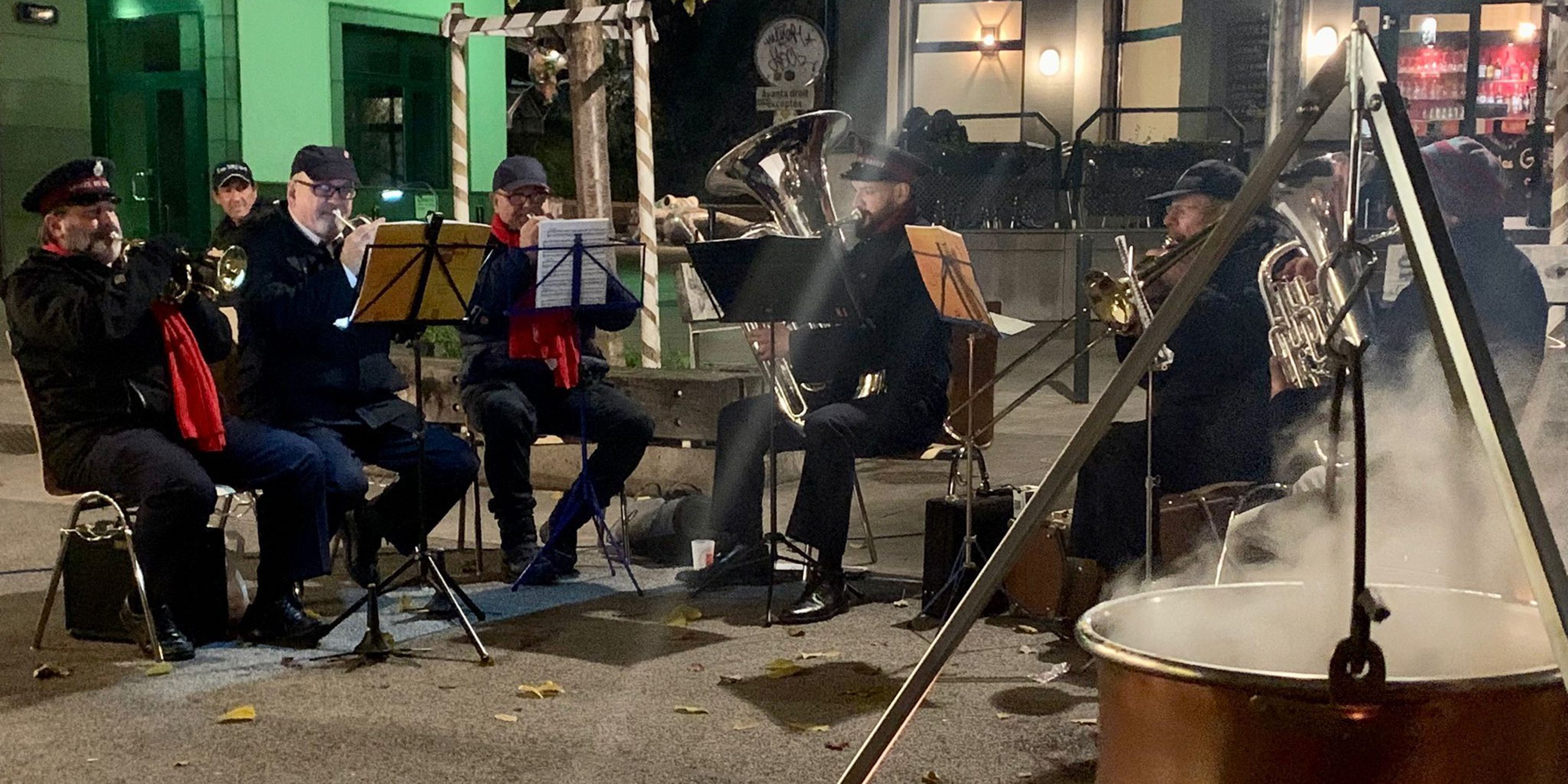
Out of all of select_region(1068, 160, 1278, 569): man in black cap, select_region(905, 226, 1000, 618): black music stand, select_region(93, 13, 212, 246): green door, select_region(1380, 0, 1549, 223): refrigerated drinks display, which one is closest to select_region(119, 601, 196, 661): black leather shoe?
select_region(905, 226, 1000, 618): black music stand

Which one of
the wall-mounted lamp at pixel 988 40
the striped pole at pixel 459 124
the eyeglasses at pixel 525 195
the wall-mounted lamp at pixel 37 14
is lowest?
the eyeglasses at pixel 525 195

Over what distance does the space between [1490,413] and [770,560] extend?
4551 mm

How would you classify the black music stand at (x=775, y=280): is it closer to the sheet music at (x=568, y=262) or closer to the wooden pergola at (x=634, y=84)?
the sheet music at (x=568, y=262)

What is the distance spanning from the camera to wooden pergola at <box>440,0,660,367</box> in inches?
415

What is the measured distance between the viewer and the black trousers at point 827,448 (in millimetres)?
6602

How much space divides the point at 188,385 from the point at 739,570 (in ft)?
7.51

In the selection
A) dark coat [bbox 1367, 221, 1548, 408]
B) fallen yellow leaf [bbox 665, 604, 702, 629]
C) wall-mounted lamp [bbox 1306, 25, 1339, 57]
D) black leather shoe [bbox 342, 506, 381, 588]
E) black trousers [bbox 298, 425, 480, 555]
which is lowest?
fallen yellow leaf [bbox 665, 604, 702, 629]

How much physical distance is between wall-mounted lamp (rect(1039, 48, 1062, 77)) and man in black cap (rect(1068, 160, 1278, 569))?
707 inches

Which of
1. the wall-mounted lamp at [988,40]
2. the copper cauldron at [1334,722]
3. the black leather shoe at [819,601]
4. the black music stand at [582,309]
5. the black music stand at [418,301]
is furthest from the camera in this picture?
the wall-mounted lamp at [988,40]

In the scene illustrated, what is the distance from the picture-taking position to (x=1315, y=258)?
572 centimetres

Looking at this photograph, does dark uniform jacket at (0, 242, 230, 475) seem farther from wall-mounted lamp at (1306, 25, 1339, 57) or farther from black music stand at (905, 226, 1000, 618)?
wall-mounted lamp at (1306, 25, 1339, 57)

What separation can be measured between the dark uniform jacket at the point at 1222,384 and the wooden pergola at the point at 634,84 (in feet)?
15.2

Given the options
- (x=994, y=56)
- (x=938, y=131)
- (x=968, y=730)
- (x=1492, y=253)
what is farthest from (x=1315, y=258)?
(x=994, y=56)

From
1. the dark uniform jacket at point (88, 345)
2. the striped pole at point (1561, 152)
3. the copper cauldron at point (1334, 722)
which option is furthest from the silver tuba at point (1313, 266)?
the striped pole at point (1561, 152)
